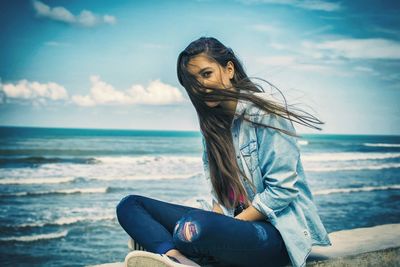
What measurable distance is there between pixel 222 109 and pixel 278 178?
1.58ft

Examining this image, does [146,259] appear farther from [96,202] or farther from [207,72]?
[96,202]

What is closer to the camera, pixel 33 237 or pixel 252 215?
pixel 252 215

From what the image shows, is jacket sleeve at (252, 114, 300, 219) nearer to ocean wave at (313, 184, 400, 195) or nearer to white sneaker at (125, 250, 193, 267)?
white sneaker at (125, 250, 193, 267)

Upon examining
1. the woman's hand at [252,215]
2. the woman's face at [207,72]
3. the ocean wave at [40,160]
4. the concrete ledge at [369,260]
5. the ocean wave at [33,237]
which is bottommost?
the ocean wave at [40,160]

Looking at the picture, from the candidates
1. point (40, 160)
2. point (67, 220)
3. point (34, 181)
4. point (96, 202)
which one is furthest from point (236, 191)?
point (40, 160)

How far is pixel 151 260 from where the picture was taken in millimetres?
1908

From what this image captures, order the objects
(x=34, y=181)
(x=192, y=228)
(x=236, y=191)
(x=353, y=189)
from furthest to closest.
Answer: (x=34, y=181), (x=353, y=189), (x=236, y=191), (x=192, y=228)

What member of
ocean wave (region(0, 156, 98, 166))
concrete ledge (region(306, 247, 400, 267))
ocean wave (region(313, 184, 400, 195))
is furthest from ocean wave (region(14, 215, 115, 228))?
ocean wave (region(0, 156, 98, 166))

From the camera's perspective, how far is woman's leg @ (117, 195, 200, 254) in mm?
2078

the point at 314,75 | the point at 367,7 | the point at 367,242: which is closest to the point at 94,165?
the point at 314,75

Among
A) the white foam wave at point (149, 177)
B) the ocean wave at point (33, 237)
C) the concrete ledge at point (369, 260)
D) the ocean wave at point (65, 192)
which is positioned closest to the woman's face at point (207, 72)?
the concrete ledge at point (369, 260)

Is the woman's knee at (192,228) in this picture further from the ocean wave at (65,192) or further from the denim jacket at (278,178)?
the ocean wave at (65,192)

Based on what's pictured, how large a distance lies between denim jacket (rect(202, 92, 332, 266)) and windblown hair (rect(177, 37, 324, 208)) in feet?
0.15

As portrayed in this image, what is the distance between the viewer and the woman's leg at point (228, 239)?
1.86m
